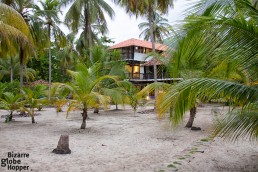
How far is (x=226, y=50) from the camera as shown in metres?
3.43

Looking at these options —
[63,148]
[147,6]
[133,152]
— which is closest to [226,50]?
[133,152]

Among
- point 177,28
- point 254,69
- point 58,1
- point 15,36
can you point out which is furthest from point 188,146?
point 58,1

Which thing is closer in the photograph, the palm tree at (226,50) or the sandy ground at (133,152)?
the palm tree at (226,50)

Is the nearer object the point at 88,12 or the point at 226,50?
the point at 226,50

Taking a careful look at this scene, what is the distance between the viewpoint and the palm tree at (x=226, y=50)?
3230mm

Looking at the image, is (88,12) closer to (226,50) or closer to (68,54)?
(68,54)

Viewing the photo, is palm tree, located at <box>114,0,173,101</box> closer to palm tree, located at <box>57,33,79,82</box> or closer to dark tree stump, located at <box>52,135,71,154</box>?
dark tree stump, located at <box>52,135,71,154</box>

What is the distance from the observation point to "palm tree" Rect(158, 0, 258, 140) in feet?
10.6

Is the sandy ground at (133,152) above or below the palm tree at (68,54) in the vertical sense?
below

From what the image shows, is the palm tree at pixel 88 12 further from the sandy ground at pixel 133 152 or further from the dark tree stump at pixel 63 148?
the dark tree stump at pixel 63 148

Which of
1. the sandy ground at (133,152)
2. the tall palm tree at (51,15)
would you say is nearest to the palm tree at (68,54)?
the tall palm tree at (51,15)

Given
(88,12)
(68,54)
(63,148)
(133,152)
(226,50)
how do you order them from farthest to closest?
(68,54), (88,12), (133,152), (63,148), (226,50)

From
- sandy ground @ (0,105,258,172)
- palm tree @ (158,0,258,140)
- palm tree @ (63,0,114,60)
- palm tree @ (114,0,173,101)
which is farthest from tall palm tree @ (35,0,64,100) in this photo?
palm tree @ (158,0,258,140)

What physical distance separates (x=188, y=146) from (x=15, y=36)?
20.8 feet
